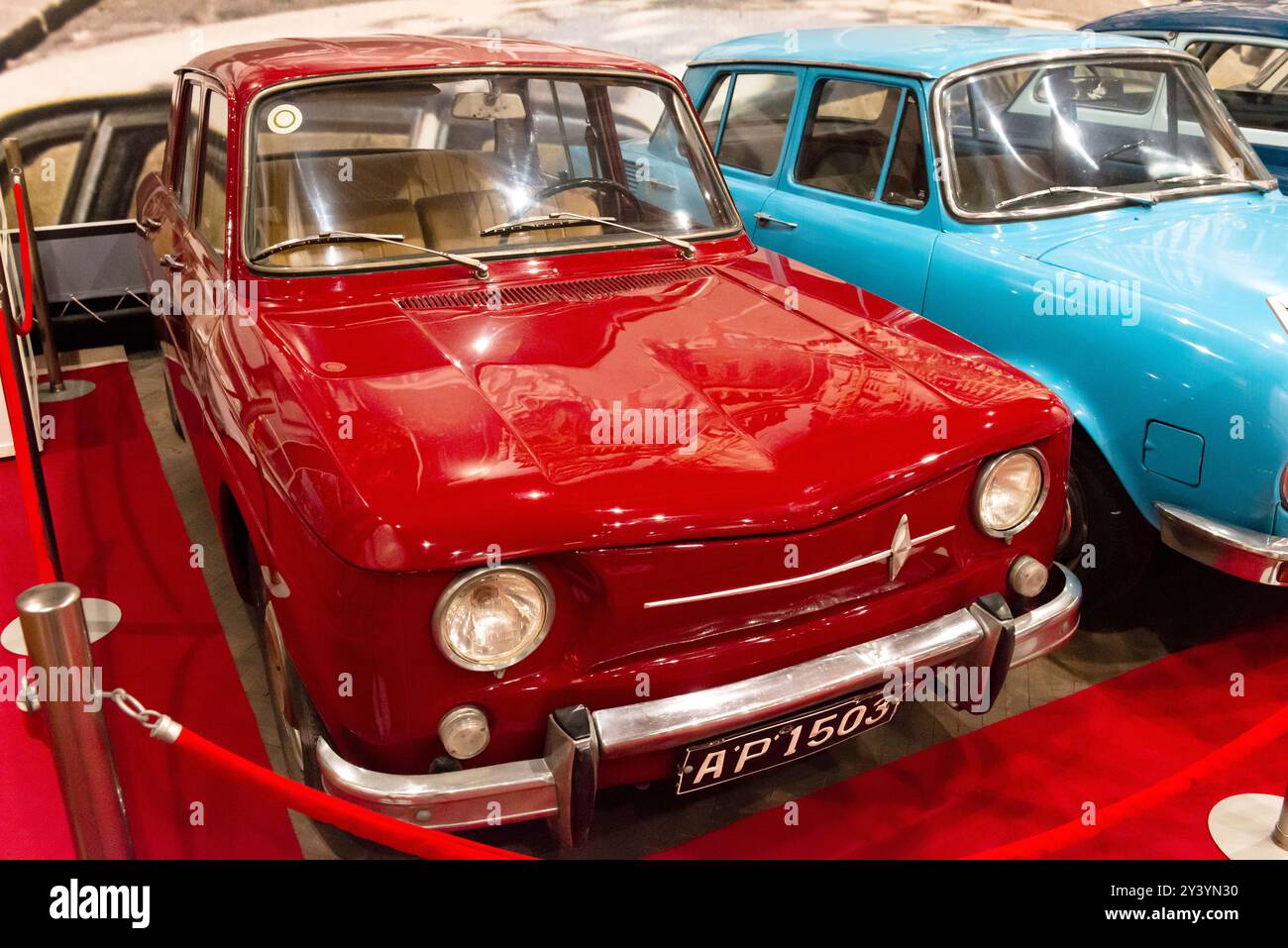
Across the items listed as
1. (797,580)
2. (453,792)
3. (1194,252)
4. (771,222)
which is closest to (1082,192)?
(1194,252)

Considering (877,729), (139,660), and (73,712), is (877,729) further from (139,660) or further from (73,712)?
(139,660)

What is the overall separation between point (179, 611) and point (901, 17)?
284 inches

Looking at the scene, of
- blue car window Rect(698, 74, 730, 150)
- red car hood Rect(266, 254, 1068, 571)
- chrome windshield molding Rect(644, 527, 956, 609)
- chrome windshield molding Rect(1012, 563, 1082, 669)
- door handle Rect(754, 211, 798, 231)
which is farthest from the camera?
blue car window Rect(698, 74, 730, 150)

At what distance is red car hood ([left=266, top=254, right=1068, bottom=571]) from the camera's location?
5.44ft

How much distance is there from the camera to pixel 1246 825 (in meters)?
2.34

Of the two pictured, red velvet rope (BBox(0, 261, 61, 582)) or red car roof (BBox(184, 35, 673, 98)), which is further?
red car roof (BBox(184, 35, 673, 98))

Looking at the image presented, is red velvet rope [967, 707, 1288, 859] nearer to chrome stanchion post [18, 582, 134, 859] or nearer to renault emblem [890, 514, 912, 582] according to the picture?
renault emblem [890, 514, 912, 582]

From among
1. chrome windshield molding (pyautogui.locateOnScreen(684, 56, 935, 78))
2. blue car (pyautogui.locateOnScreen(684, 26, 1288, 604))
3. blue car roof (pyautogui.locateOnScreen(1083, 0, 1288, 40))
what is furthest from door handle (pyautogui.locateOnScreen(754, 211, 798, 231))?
blue car roof (pyautogui.locateOnScreen(1083, 0, 1288, 40))

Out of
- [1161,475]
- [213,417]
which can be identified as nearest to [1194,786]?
[1161,475]

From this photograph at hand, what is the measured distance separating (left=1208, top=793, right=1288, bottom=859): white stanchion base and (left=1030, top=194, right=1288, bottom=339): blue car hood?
44.2 inches

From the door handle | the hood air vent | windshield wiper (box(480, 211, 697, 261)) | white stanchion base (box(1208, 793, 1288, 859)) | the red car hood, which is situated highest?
windshield wiper (box(480, 211, 697, 261))

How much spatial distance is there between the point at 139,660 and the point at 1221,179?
3.80 metres

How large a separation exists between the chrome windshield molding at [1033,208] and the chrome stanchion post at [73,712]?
273 centimetres

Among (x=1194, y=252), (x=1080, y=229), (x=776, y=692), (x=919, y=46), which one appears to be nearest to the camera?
(x=776, y=692)
